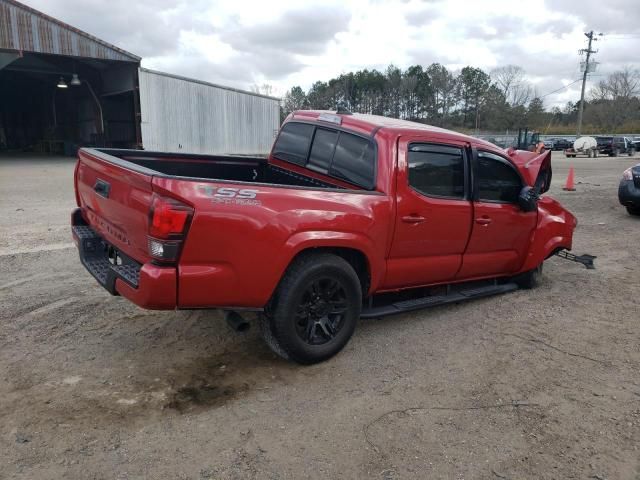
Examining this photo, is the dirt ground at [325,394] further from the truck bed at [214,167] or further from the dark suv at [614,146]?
the dark suv at [614,146]

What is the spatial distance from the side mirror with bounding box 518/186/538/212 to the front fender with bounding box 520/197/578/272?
1.11 feet

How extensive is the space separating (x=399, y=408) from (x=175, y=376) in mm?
1611

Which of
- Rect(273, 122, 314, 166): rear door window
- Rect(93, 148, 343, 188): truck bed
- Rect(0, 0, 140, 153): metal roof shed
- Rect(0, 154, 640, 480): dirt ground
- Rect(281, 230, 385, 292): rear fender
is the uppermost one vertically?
Rect(0, 0, 140, 153): metal roof shed

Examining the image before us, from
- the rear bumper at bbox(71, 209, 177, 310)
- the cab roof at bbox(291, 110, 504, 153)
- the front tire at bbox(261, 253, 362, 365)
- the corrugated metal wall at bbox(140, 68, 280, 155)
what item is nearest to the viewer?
the rear bumper at bbox(71, 209, 177, 310)

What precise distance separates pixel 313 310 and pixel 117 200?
1.60m

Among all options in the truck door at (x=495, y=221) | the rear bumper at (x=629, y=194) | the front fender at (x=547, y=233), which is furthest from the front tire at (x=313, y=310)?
the rear bumper at (x=629, y=194)

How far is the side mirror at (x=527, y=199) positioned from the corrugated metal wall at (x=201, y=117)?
20.2 m

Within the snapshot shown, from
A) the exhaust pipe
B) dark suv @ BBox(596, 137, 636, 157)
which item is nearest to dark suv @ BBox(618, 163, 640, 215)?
the exhaust pipe

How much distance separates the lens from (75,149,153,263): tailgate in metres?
3.17

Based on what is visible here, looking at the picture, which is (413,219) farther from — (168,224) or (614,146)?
(614,146)

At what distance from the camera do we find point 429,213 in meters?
4.23

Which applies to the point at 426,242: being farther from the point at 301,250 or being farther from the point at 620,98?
the point at 620,98

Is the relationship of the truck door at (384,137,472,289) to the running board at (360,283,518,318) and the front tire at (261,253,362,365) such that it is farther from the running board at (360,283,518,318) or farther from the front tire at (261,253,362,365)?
the front tire at (261,253,362,365)

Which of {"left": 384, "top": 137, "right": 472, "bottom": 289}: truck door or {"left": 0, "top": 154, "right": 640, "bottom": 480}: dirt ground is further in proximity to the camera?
{"left": 384, "top": 137, "right": 472, "bottom": 289}: truck door
